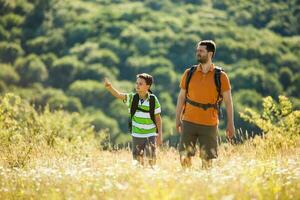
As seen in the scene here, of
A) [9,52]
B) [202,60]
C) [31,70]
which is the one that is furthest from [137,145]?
[9,52]

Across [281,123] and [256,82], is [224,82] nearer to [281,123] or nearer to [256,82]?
[281,123]

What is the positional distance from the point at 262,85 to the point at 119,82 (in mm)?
25223

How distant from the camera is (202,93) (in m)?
7.12

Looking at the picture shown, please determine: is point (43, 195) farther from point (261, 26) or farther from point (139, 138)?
point (261, 26)

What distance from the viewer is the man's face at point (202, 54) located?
715 centimetres

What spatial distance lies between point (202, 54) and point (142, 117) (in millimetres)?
1220

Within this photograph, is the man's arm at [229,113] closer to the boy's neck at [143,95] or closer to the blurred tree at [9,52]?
the boy's neck at [143,95]

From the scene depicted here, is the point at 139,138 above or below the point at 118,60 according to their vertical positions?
above

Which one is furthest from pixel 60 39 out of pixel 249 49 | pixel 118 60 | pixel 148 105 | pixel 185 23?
pixel 148 105

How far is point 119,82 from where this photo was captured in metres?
112

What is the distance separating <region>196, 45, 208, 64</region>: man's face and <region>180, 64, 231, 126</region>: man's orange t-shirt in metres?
0.11

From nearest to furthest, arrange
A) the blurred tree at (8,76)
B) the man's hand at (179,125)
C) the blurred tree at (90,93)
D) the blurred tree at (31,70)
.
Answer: the man's hand at (179,125), the blurred tree at (90,93), the blurred tree at (8,76), the blurred tree at (31,70)

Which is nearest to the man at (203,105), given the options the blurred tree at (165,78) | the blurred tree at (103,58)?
A: the blurred tree at (165,78)

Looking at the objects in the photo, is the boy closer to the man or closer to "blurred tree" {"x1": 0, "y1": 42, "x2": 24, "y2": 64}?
the man
